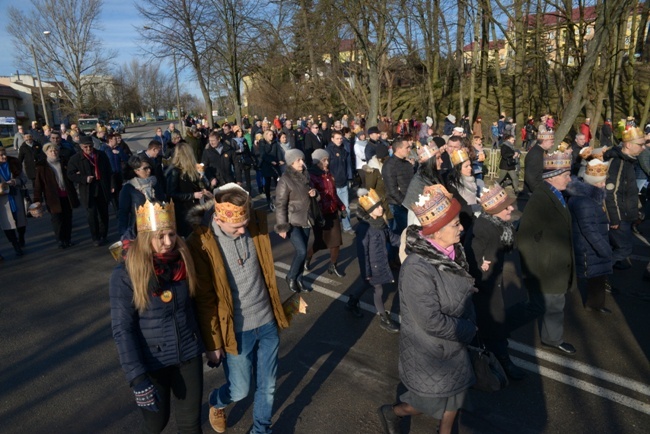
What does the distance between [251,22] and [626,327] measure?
960 inches

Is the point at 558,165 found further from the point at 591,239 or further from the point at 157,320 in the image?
the point at 157,320

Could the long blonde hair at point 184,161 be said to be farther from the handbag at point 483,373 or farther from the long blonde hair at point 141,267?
the handbag at point 483,373

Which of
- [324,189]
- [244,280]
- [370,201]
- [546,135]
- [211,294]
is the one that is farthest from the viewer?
[546,135]

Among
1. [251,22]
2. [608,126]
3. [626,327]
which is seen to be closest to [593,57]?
[608,126]

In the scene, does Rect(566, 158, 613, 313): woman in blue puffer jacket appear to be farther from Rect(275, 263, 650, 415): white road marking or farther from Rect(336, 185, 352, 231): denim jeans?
Rect(336, 185, 352, 231): denim jeans

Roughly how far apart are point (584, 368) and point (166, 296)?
11.8ft

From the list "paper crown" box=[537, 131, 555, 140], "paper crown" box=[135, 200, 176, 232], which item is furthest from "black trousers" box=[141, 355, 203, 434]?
"paper crown" box=[537, 131, 555, 140]

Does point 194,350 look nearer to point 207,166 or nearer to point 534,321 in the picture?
point 534,321

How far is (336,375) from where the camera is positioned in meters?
4.17

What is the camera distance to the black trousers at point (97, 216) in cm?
862

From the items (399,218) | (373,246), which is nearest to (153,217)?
(373,246)

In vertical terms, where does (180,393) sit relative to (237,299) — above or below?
below

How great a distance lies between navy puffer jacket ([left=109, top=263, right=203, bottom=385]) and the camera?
2.57 meters

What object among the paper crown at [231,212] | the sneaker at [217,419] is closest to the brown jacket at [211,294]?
the paper crown at [231,212]
